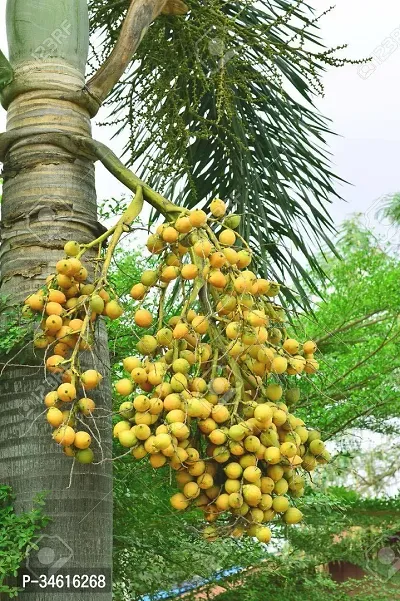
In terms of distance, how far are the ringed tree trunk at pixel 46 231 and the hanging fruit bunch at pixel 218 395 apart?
0.27 metres

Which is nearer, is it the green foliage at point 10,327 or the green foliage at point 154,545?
the green foliage at point 10,327

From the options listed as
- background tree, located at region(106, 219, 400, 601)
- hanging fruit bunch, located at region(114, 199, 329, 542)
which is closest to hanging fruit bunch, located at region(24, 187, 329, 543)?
hanging fruit bunch, located at region(114, 199, 329, 542)

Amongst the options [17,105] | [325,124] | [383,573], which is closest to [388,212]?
[383,573]

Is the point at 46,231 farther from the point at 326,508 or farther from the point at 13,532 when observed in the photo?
the point at 326,508

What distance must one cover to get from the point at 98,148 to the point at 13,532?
3.46 ft

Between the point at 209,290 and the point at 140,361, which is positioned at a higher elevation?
the point at 209,290

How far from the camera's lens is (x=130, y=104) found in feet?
12.2

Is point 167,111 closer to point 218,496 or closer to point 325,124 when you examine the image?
point 325,124

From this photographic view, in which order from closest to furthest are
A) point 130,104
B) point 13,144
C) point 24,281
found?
point 24,281, point 13,144, point 130,104

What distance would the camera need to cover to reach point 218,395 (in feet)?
6.35

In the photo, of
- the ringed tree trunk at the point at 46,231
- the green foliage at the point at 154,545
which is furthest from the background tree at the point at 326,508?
the ringed tree trunk at the point at 46,231

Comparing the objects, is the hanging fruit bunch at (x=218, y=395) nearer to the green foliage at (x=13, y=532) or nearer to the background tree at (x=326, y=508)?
the green foliage at (x=13, y=532)

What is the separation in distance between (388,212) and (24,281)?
9.87 meters

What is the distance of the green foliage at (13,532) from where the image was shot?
2.06 meters
